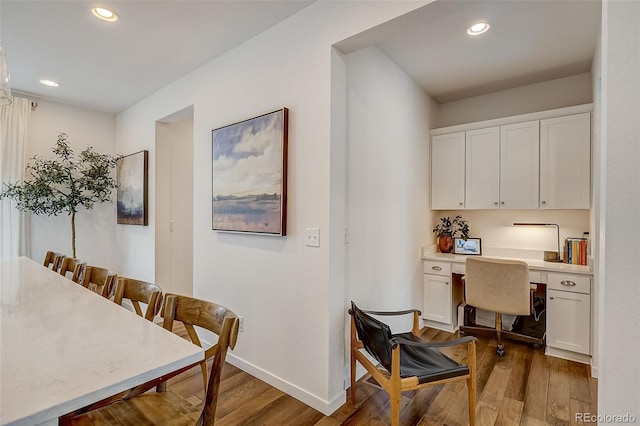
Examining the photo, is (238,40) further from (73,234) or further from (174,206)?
(73,234)

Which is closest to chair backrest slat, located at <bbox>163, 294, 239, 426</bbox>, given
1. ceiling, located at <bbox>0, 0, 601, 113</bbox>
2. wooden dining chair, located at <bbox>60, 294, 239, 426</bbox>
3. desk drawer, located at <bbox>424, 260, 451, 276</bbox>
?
wooden dining chair, located at <bbox>60, 294, 239, 426</bbox>

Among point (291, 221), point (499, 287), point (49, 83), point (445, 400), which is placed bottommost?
point (445, 400)

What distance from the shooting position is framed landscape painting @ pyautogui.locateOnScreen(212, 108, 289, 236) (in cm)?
217

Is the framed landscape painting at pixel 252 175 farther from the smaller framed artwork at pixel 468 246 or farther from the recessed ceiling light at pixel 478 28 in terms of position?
the smaller framed artwork at pixel 468 246

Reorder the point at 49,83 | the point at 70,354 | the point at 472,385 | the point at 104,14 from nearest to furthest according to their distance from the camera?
1. the point at 70,354
2. the point at 472,385
3. the point at 104,14
4. the point at 49,83

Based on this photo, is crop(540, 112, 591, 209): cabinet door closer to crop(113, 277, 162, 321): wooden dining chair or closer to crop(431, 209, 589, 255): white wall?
crop(431, 209, 589, 255): white wall

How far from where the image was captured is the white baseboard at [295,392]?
1.96 metres

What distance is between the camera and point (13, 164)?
346cm

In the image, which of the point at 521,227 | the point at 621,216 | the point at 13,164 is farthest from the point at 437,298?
the point at 13,164

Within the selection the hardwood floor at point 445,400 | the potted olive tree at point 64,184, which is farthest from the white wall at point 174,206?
the hardwood floor at point 445,400

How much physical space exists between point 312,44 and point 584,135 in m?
2.63

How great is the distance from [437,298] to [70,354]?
10.5 ft

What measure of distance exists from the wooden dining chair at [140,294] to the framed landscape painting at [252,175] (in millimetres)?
856

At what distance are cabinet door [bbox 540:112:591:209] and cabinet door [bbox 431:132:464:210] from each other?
0.75 m
